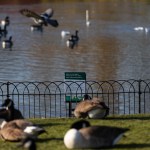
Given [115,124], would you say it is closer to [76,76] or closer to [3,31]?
[76,76]

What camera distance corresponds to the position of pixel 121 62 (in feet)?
85.7

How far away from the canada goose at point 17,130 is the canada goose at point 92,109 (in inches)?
77.4

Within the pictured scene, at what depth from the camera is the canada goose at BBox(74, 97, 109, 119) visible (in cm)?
1148

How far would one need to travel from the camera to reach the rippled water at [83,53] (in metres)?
23.2

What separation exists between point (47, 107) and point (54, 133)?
604 centimetres

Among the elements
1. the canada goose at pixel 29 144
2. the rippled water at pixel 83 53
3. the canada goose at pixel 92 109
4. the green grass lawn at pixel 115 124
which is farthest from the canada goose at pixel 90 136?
the rippled water at pixel 83 53

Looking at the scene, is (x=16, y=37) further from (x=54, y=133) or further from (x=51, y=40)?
(x=54, y=133)

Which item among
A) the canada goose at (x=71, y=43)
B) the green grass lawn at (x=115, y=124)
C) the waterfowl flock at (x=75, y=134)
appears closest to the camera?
the waterfowl flock at (x=75, y=134)

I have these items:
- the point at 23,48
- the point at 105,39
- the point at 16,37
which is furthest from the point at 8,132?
the point at 16,37

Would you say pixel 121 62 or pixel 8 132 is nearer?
pixel 8 132

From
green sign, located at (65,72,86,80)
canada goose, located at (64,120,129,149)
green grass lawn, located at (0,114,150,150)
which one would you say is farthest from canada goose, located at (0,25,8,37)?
canada goose, located at (64,120,129,149)

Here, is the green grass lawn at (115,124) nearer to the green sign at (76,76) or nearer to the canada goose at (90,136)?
the canada goose at (90,136)

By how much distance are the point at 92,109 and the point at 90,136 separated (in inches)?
100

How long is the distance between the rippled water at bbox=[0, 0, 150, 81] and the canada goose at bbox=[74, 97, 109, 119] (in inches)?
388
